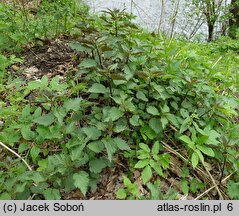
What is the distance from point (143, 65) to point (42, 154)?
0.97 m

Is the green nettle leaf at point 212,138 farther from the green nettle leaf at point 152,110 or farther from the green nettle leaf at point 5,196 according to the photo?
the green nettle leaf at point 5,196

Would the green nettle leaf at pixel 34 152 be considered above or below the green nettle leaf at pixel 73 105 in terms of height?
below

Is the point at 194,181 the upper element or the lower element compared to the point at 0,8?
lower

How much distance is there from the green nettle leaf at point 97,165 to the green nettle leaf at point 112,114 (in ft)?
0.83

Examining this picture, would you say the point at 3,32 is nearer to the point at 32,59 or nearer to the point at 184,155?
the point at 32,59

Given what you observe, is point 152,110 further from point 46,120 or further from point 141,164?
point 46,120

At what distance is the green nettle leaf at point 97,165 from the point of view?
75.6 inches

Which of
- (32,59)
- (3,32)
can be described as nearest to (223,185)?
(32,59)

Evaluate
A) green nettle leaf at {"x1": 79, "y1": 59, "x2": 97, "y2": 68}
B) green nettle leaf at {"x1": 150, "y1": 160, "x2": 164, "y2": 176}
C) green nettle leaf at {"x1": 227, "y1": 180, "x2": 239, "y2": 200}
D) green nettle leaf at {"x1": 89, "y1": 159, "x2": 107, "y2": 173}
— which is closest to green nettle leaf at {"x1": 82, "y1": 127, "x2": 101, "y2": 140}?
green nettle leaf at {"x1": 89, "y1": 159, "x2": 107, "y2": 173}

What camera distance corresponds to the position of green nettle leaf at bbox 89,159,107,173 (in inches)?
75.6

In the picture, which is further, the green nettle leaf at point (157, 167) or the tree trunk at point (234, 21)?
the tree trunk at point (234, 21)

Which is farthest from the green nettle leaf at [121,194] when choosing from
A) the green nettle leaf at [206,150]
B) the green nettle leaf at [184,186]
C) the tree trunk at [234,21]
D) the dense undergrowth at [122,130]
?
the tree trunk at [234,21]

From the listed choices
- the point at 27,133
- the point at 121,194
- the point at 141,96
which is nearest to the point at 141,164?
the point at 121,194

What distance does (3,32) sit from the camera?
3037mm
